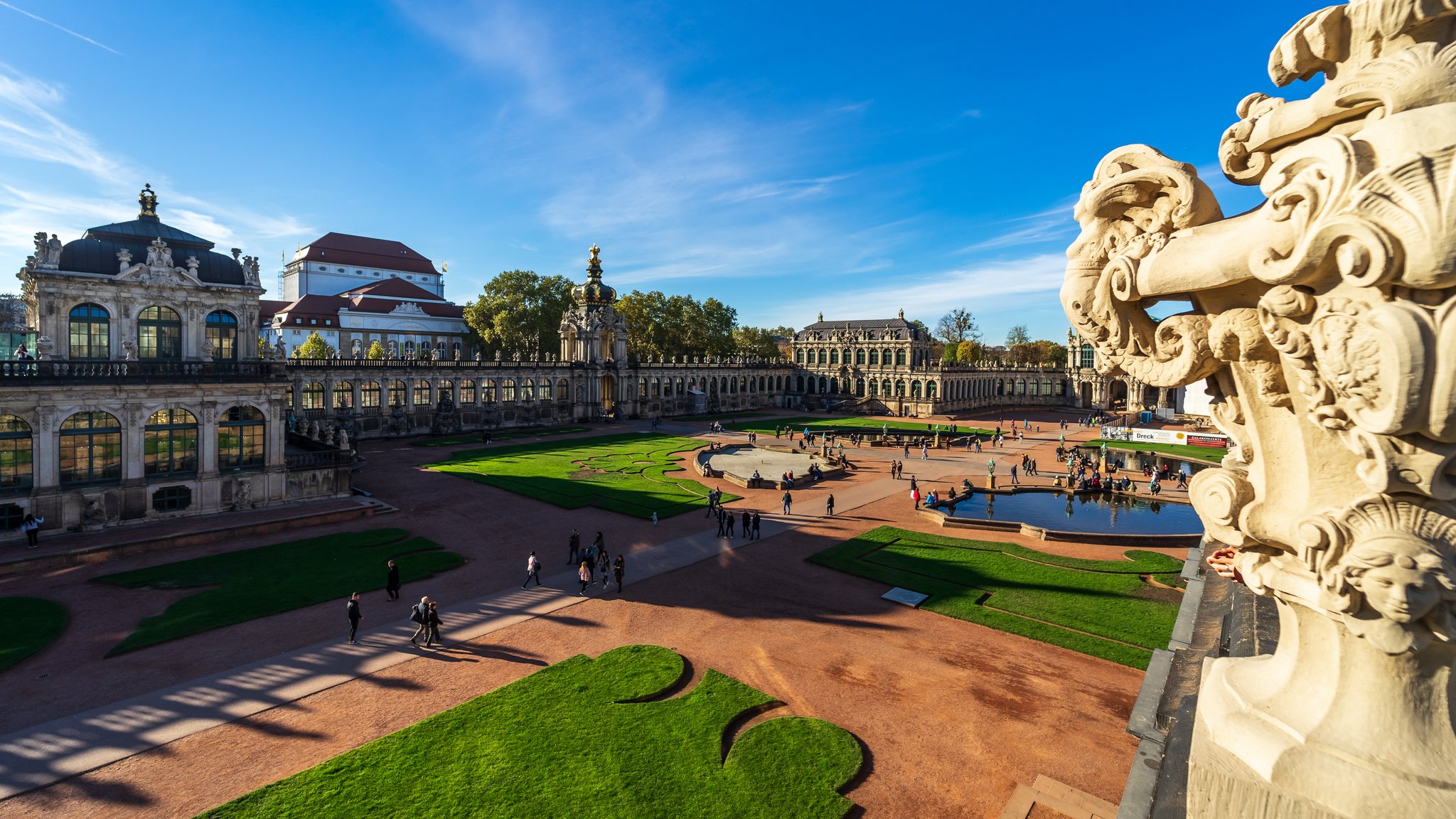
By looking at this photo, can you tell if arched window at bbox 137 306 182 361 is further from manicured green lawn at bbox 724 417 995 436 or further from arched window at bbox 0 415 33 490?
manicured green lawn at bbox 724 417 995 436

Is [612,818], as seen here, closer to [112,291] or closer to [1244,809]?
[1244,809]

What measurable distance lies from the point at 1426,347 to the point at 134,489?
131 ft

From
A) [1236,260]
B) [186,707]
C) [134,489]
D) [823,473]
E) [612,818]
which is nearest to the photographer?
[1236,260]

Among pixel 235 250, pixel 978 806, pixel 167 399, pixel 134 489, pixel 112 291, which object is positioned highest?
pixel 235 250

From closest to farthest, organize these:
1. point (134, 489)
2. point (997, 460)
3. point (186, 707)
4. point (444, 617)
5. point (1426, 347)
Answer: point (1426, 347), point (186, 707), point (444, 617), point (134, 489), point (997, 460)

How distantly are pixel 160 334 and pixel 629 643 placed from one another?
1148 inches

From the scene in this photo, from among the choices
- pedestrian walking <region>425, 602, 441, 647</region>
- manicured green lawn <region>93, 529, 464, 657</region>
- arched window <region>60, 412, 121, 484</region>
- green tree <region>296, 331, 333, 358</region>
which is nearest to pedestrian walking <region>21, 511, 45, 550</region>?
arched window <region>60, 412, 121, 484</region>

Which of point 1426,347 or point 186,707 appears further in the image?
point 186,707

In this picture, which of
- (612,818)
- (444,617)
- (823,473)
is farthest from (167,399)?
(823,473)

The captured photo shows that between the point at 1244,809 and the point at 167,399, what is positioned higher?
the point at 167,399

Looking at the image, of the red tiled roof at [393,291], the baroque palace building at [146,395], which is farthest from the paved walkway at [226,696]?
the red tiled roof at [393,291]

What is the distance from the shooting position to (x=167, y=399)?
3059 centimetres

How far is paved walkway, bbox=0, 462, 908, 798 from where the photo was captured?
533 inches

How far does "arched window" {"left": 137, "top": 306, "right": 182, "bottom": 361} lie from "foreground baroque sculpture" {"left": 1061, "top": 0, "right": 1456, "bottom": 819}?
39.6 metres
